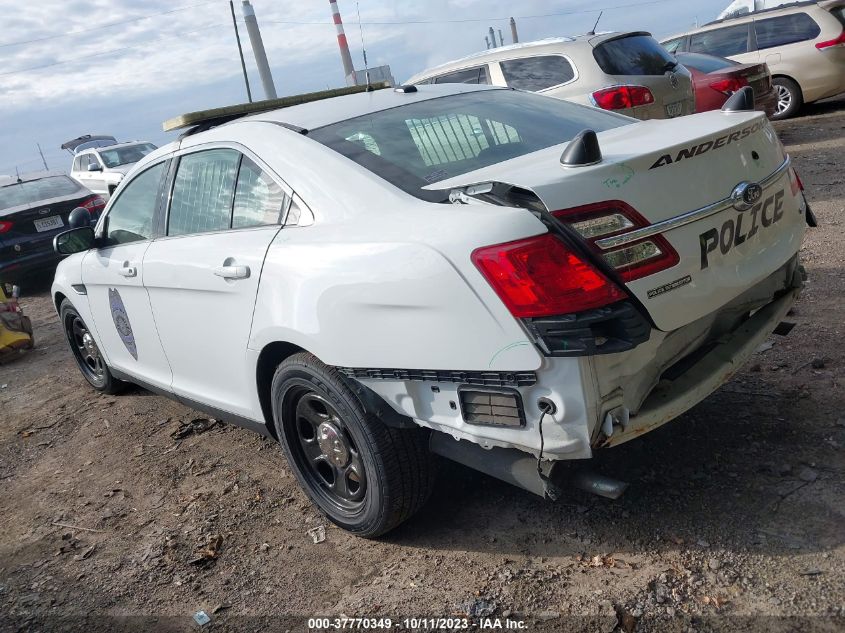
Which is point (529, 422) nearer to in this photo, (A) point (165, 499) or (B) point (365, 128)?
(B) point (365, 128)

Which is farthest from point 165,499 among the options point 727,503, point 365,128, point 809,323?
point 809,323

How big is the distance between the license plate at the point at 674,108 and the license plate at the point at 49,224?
7645mm

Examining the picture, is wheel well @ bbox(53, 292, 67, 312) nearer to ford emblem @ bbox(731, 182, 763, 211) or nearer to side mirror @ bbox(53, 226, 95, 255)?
side mirror @ bbox(53, 226, 95, 255)

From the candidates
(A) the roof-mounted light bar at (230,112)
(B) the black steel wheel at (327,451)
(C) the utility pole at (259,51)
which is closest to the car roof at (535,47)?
(A) the roof-mounted light bar at (230,112)

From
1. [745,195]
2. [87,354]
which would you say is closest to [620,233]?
[745,195]

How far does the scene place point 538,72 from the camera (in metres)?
7.80

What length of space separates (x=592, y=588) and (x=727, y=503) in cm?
65

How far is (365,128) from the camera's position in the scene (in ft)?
10.0

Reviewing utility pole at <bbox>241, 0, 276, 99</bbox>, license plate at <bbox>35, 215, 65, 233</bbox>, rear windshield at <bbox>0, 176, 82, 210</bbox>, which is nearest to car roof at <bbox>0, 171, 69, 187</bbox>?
rear windshield at <bbox>0, 176, 82, 210</bbox>

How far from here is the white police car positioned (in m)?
2.18

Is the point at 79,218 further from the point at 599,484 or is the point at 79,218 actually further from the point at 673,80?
the point at 673,80

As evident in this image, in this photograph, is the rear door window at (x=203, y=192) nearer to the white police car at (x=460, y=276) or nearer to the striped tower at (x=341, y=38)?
the white police car at (x=460, y=276)

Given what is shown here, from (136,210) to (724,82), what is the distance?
7.56 metres

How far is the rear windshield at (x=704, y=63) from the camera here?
31.8 ft
